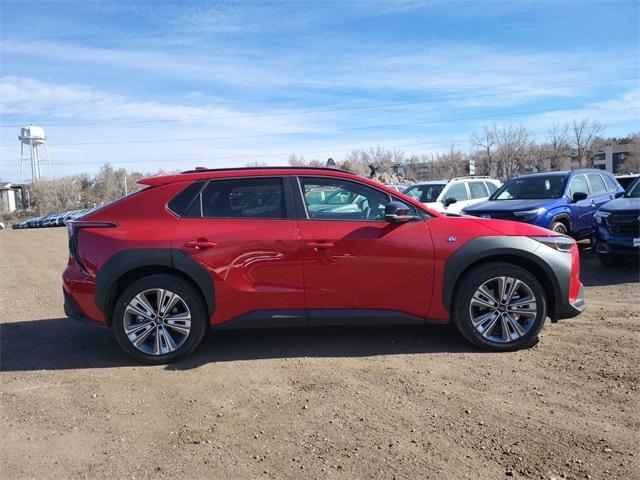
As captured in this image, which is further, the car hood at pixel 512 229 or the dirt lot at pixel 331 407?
the car hood at pixel 512 229

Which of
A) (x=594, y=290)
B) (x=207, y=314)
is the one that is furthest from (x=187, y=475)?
(x=594, y=290)

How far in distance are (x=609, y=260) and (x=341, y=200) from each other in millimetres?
6133

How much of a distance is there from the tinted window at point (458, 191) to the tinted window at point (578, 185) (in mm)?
3416

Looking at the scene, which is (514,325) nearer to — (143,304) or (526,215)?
(143,304)

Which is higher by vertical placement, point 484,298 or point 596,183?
point 596,183

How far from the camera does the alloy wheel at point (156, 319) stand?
4672 millimetres

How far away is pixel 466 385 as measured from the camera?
404 cm

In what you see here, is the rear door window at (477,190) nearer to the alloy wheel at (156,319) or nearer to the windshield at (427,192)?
the windshield at (427,192)

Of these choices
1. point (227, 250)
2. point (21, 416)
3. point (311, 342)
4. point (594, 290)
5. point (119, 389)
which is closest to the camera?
point (21, 416)

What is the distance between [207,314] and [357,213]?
1643 millimetres

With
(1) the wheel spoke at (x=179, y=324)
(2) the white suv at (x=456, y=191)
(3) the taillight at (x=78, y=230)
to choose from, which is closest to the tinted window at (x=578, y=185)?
(2) the white suv at (x=456, y=191)

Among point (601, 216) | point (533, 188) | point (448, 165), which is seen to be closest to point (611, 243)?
point (601, 216)

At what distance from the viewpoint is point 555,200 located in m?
10.4

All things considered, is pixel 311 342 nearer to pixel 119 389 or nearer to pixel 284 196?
pixel 284 196
